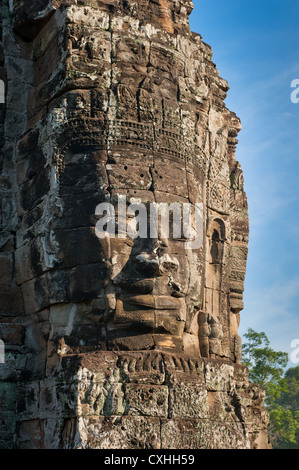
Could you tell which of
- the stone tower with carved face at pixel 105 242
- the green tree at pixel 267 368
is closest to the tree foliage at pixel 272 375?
the green tree at pixel 267 368

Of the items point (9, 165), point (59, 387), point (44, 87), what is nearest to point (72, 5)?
point (44, 87)

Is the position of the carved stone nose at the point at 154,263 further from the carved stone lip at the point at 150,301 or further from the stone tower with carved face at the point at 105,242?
the carved stone lip at the point at 150,301

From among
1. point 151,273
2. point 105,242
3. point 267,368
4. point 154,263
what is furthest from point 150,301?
point 267,368

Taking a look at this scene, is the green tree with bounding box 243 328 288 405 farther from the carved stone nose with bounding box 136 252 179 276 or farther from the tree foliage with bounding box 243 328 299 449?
the carved stone nose with bounding box 136 252 179 276

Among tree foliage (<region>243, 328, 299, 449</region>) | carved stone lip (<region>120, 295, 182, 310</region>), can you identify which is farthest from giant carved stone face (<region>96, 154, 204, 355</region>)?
tree foliage (<region>243, 328, 299, 449</region>)

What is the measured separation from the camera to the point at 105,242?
8.90 m

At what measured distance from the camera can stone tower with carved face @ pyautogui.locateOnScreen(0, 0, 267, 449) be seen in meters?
8.44

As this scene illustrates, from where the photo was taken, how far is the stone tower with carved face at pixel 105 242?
8.44 m

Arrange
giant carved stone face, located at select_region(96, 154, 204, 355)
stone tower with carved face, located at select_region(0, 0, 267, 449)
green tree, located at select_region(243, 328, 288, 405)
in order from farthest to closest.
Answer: green tree, located at select_region(243, 328, 288, 405), giant carved stone face, located at select_region(96, 154, 204, 355), stone tower with carved face, located at select_region(0, 0, 267, 449)

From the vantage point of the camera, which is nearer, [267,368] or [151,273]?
[151,273]

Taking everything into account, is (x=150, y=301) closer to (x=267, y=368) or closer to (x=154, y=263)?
(x=154, y=263)

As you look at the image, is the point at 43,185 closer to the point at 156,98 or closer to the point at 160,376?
the point at 156,98

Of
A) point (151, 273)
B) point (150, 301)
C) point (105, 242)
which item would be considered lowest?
point (150, 301)
